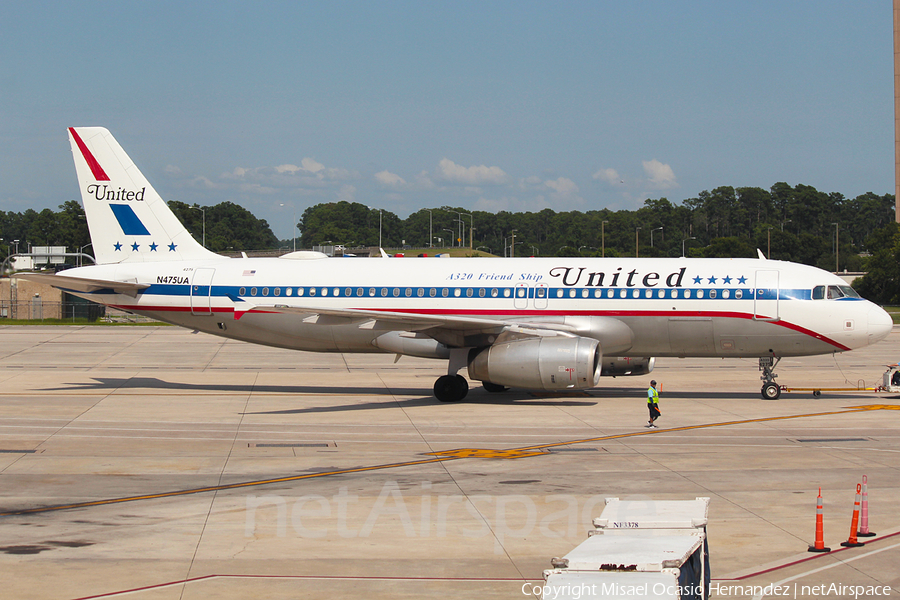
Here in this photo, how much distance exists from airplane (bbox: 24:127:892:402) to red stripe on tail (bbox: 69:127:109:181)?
38mm

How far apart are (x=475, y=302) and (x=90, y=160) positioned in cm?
1575

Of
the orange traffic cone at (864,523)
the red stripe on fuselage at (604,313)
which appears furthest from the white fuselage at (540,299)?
the orange traffic cone at (864,523)

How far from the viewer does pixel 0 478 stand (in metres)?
17.5

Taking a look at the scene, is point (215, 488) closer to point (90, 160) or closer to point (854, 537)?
point (854, 537)

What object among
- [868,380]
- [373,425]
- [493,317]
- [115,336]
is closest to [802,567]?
[373,425]

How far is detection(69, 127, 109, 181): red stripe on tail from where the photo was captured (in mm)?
32938

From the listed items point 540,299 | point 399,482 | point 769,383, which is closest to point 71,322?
point 540,299

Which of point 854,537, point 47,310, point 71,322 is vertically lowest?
point 71,322

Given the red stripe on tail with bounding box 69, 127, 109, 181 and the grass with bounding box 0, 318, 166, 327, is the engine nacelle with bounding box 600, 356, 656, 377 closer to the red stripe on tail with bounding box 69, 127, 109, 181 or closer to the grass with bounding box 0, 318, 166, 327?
the red stripe on tail with bounding box 69, 127, 109, 181

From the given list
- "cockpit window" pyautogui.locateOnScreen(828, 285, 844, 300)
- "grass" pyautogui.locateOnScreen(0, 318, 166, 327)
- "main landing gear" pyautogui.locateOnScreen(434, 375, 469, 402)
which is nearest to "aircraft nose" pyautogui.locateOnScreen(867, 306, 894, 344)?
"cockpit window" pyautogui.locateOnScreen(828, 285, 844, 300)

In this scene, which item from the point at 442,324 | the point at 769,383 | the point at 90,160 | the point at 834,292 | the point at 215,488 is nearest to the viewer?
the point at 215,488

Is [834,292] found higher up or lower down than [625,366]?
higher up

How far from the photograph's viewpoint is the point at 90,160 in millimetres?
32969

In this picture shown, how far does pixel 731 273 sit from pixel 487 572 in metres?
20.2
